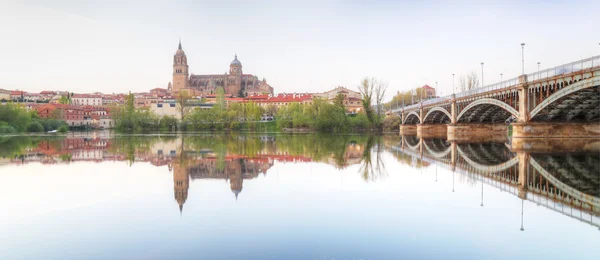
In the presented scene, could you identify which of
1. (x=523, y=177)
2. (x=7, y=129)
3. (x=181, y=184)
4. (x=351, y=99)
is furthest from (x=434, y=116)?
(x=351, y=99)

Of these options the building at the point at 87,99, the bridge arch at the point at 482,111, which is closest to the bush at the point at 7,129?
the bridge arch at the point at 482,111

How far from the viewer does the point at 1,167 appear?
61.4 feet

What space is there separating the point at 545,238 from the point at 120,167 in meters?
16.4

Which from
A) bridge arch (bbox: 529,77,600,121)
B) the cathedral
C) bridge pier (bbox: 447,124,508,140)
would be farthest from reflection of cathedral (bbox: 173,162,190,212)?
the cathedral

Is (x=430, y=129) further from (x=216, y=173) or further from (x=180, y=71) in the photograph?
(x=180, y=71)

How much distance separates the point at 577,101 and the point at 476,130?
831 inches

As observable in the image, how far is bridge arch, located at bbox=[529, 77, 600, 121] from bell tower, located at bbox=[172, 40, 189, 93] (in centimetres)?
16849

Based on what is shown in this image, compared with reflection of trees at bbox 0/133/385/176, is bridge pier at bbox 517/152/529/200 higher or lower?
lower

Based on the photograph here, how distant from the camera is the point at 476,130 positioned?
51.8 metres

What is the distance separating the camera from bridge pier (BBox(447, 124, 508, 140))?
5116cm

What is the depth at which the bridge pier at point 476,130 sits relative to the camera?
51156 mm

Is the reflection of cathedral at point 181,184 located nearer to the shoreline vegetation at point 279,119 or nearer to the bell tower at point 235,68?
the shoreline vegetation at point 279,119

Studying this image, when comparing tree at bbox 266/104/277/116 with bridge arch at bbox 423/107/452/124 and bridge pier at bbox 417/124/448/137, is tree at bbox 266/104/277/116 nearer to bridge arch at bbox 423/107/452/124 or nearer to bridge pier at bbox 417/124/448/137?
bridge pier at bbox 417/124/448/137

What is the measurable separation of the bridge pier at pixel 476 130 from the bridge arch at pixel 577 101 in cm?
1603
